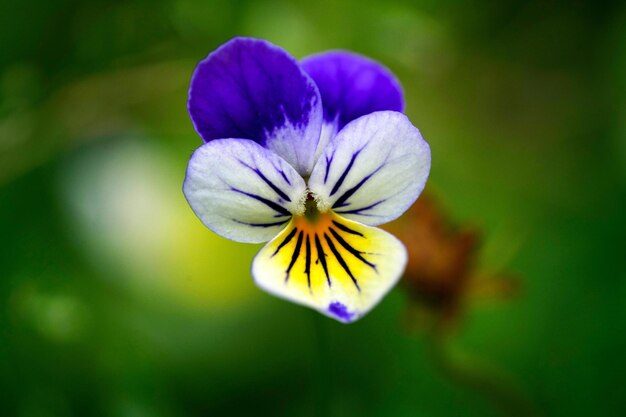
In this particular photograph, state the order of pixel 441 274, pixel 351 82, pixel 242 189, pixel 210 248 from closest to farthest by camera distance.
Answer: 1. pixel 242 189
2. pixel 351 82
3. pixel 441 274
4. pixel 210 248

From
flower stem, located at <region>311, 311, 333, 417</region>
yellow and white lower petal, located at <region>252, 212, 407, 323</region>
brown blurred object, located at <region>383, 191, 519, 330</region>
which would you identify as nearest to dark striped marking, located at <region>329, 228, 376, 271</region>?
yellow and white lower petal, located at <region>252, 212, 407, 323</region>

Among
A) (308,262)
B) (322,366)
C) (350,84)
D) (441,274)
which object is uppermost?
(350,84)

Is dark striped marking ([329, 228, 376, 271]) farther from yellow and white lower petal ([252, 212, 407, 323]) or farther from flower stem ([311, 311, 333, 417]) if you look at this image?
flower stem ([311, 311, 333, 417])

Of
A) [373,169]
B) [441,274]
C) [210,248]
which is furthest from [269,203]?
[210,248]

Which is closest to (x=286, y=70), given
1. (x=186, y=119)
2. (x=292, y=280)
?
(x=292, y=280)

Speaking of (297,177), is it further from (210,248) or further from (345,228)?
(210,248)

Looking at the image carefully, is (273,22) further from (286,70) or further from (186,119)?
(286,70)

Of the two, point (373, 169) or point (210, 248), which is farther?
point (210, 248)
